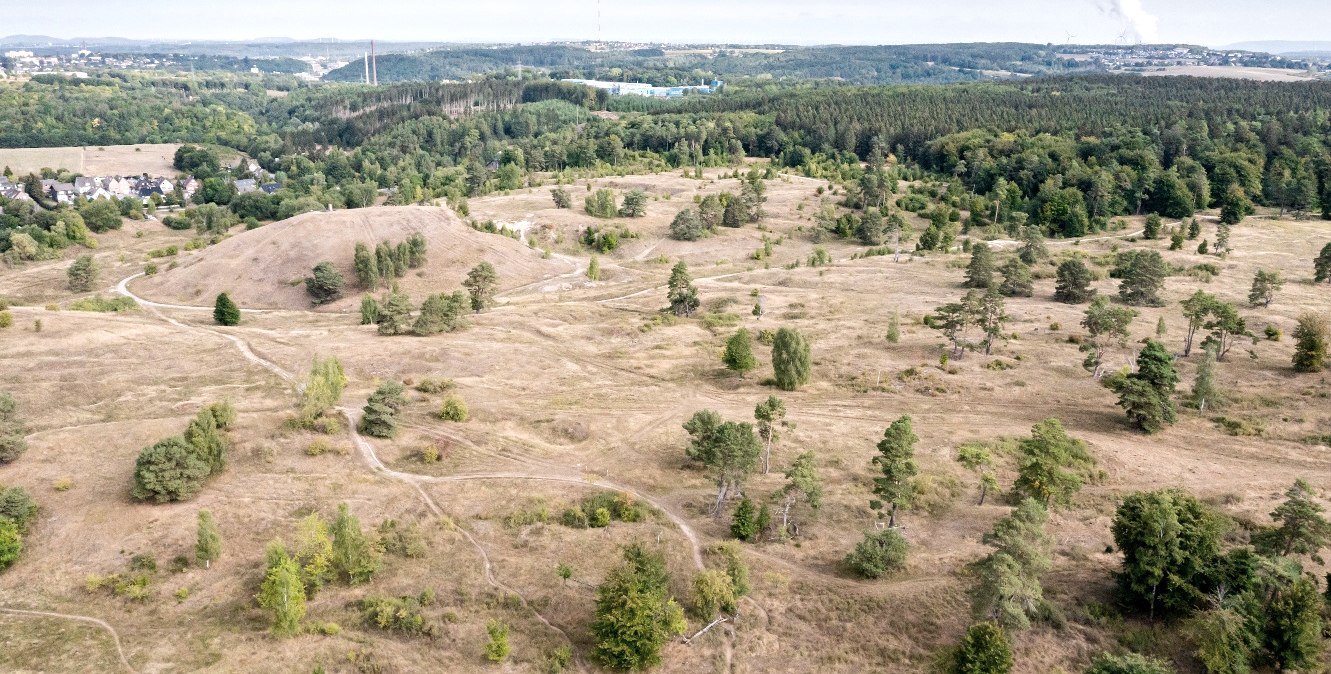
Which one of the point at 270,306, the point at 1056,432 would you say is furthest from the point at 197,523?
the point at 270,306

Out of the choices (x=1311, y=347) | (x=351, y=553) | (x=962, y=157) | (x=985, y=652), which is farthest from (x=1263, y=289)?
(x=962, y=157)

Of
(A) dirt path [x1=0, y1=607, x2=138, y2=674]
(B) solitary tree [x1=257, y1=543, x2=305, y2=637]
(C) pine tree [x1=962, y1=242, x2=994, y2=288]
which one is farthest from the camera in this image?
(C) pine tree [x1=962, y1=242, x2=994, y2=288]

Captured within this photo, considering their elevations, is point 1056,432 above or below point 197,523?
above

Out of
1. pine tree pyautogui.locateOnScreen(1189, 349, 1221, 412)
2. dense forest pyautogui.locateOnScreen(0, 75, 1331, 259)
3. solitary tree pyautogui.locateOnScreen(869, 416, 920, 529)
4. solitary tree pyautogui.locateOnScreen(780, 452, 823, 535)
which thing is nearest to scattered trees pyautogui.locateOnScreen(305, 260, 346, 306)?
dense forest pyautogui.locateOnScreen(0, 75, 1331, 259)

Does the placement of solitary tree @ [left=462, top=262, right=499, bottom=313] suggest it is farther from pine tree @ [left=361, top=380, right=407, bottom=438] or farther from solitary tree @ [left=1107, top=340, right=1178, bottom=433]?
solitary tree @ [left=1107, top=340, right=1178, bottom=433]

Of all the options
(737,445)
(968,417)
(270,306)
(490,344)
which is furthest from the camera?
(270,306)

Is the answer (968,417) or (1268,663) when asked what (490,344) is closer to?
(968,417)
